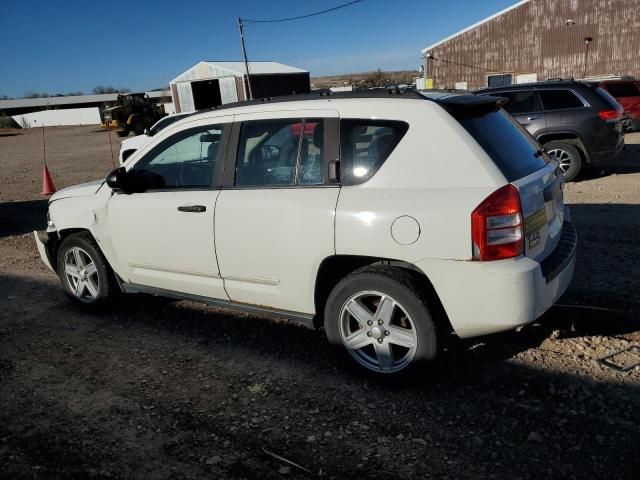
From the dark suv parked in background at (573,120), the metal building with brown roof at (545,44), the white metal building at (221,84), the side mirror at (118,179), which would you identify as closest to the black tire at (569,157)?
the dark suv parked in background at (573,120)

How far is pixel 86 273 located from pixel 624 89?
1474cm

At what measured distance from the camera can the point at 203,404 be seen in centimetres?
327

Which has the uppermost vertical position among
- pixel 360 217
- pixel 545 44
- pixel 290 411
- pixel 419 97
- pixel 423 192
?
pixel 545 44

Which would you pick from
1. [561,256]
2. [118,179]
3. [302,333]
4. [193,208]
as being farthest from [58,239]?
[561,256]

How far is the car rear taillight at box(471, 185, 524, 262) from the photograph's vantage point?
9.09 ft

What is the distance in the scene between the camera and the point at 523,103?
31.4 ft

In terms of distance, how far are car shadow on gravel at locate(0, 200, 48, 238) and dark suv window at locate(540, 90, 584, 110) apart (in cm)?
892

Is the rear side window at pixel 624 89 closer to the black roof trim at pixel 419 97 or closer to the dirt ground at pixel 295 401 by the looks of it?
the dirt ground at pixel 295 401

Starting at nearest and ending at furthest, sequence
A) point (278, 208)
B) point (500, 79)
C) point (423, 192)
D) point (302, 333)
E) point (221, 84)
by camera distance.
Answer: point (423, 192) → point (278, 208) → point (302, 333) → point (500, 79) → point (221, 84)

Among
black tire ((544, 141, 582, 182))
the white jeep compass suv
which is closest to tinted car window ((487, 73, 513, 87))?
black tire ((544, 141, 582, 182))

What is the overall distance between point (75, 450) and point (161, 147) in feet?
7.36

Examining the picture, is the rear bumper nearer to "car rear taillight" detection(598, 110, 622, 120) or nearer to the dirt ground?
the dirt ground

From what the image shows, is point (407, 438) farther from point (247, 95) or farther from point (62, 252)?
point (247, 95)

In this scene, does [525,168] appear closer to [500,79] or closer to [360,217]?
[360,217]
